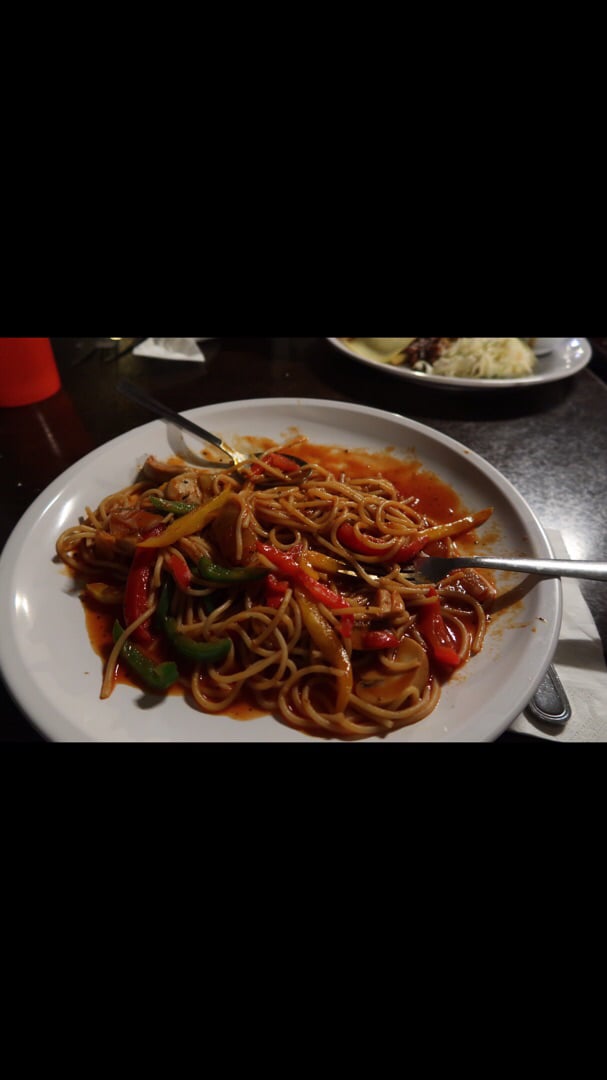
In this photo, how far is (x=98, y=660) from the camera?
2.55m

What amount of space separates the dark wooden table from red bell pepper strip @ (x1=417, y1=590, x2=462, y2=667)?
3.49 ft

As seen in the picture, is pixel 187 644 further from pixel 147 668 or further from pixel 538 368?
pixel 538 368

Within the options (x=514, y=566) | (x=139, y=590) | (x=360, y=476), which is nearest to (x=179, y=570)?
(x=139, y=590)

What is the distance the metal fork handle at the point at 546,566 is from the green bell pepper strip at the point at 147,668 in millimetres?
1405

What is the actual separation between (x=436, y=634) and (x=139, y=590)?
1.35 meters

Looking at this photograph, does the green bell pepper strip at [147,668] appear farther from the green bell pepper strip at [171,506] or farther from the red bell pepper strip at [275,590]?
the green bell pepper strip at [171,506]

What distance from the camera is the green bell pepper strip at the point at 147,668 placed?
96.3 inches

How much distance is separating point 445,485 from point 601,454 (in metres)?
1.45

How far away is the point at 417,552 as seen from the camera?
301 centimetres

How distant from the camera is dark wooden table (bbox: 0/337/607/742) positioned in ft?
12.2

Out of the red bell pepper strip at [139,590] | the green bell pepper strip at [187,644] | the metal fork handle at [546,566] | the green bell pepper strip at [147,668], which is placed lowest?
the green bell pepper strip at [147,668]

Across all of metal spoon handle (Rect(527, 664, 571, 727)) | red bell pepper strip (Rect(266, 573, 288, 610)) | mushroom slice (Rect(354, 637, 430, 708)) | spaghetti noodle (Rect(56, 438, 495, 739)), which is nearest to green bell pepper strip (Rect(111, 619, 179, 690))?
spaghetti noodle (Rect(56, 438, 495, 739))

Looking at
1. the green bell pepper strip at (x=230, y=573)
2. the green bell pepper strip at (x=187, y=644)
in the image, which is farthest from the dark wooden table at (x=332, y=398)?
the green bell pepper strip at (x=230, y=573)
